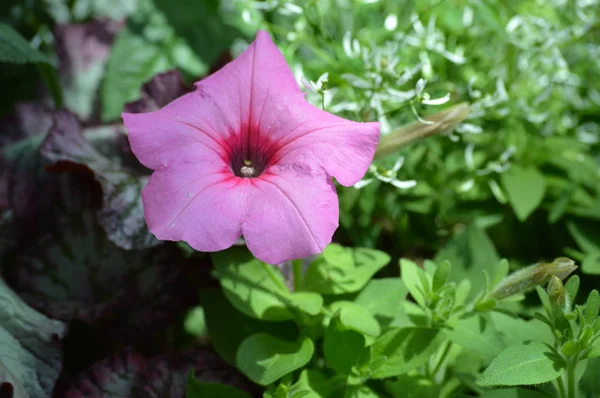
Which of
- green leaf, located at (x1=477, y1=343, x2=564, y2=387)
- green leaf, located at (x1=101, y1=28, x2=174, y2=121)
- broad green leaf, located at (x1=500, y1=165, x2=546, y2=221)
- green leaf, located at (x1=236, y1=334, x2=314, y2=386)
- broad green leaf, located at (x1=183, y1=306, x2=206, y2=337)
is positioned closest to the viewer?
green leaf, located at (x1=477, y1=343, x2=564, y2=387)

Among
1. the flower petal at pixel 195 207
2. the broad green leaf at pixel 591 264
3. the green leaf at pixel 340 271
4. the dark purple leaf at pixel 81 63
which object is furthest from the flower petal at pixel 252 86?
the dark purple leaf at pixel 81 63

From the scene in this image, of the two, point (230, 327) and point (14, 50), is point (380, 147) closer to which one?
point (230, 327)

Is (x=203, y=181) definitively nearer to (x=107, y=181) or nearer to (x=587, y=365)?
(x=107, y=181)

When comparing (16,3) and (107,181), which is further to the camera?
(16,3)

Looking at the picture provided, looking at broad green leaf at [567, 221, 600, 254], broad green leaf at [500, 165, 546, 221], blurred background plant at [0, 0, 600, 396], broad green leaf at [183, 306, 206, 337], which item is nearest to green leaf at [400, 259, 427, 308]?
blurred background plant at [0, 0, 600, 396]

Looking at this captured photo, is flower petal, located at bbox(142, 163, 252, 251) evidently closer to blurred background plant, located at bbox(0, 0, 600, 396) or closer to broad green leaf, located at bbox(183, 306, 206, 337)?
blurred background plant, located at bbox(0, 0, 600, 396)

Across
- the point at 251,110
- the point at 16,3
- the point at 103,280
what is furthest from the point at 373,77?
the point at 16,3
